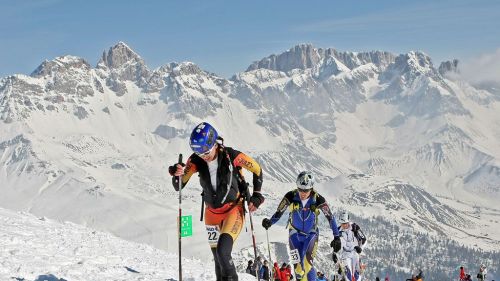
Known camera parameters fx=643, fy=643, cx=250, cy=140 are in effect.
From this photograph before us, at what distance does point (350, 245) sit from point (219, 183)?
10399 mm

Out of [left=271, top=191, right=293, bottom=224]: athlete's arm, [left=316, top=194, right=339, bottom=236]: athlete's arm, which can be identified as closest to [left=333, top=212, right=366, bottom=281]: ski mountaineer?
[left=316, top=194, right=339, bottom=236]: athlete's arm

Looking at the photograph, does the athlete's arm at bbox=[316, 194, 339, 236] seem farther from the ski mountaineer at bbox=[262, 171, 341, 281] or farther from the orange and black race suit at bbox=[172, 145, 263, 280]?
the orange and black race suit at bbox=[172, 145, 263, 280]

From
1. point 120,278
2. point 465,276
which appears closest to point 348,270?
point 120,278

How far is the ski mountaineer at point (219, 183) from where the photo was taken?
40.7ft

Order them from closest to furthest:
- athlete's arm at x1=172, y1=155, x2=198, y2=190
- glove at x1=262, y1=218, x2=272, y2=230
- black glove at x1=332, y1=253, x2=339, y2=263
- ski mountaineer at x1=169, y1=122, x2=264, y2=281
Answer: ski mountaineer at x1=169, y1=122, x2=264, y2=281
athlete's arm at x1=172, y1=155, x2=198, y2=190
glove at x1=262, y1=218, x2=272, y2=230
black glove at x1=332, y1=253, x2=339, y2=263

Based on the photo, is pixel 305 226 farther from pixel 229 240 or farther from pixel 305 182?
pixel 229 240

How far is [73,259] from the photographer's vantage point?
1934cm

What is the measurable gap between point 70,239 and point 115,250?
2033 millimetres

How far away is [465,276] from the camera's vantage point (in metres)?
33.2

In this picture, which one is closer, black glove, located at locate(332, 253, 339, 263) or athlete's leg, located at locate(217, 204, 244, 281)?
athlete's leg, located at locate(217, 204, 244, 281)

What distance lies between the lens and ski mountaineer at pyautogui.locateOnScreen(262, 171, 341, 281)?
16.2 m

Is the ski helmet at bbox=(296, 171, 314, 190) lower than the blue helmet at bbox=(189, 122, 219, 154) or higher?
higher

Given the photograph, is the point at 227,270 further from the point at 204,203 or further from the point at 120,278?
the point at 120,278

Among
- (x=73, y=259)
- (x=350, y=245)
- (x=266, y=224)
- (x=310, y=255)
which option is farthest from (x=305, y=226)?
(x=73, y=259)
